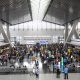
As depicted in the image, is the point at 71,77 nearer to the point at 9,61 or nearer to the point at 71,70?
the point at 71,70

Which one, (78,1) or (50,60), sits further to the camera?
(50,60)

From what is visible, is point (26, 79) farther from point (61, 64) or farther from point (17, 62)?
point (17, 62)

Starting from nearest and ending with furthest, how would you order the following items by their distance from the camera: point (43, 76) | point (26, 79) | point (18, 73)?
point (26, 79), point (43, 76), point (18, 73)

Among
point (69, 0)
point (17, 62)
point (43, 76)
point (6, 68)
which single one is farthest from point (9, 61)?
point (69, 0)

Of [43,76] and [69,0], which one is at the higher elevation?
[69,0]

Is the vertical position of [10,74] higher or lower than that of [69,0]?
lower

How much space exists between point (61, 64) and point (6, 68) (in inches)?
175

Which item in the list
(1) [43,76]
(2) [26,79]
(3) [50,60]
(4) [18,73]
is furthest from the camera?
(3) [50,60]

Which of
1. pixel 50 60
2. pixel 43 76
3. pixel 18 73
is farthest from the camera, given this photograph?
pixel 50 60

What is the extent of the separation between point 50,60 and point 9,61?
14.2ft

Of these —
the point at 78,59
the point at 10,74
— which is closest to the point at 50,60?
the point at 78,59

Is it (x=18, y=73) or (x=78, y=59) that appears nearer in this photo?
(x=18, y=73)

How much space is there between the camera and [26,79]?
21.2 metres

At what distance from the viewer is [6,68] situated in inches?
979
